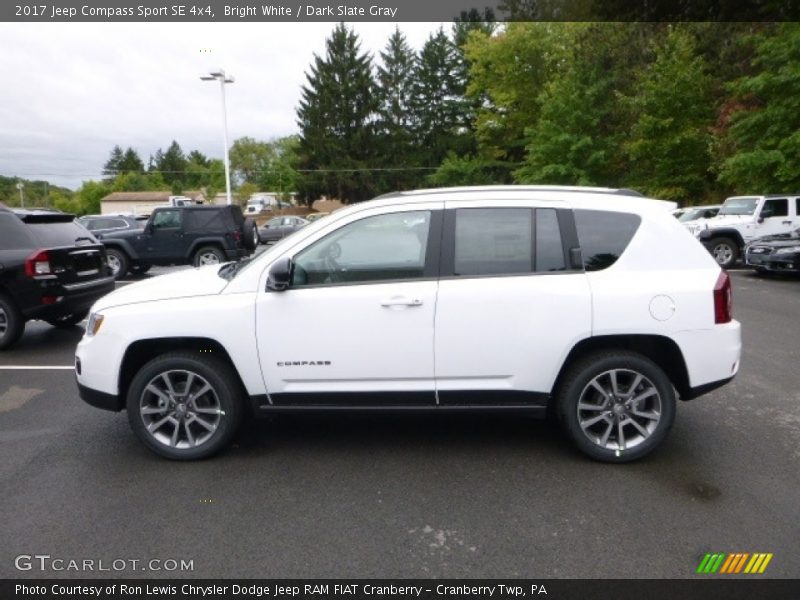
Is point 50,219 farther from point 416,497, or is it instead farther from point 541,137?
point 541,137

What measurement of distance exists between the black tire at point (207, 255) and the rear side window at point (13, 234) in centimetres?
817

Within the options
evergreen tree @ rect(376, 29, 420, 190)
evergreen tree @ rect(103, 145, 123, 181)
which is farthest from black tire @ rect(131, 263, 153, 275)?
evergreen tree @ rect(103, 145, 123, 181)

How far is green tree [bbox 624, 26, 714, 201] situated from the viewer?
83.5 feet

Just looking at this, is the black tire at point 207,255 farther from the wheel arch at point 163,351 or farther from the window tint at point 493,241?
the window tint at point 493,241

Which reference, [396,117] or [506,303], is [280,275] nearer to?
[506,303]

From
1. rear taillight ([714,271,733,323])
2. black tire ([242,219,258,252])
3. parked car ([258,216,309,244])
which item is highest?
rear taillight ([714,271,733,323])

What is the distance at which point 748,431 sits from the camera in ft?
15.6

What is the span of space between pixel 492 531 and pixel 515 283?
1556 mm

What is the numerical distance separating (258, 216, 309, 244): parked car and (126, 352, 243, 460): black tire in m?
27.9

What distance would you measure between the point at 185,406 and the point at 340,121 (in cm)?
5425

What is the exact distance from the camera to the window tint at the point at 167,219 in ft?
53.1

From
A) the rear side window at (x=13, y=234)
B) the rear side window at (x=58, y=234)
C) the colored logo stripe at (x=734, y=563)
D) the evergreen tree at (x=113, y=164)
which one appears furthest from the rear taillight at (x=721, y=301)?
the evergreen tree at (x=113, y=164)

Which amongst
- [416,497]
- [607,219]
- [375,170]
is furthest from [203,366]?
[375,170]

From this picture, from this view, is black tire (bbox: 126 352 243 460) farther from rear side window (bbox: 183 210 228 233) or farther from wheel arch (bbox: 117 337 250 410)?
rear side window (bbox: 183 210 228 233)
